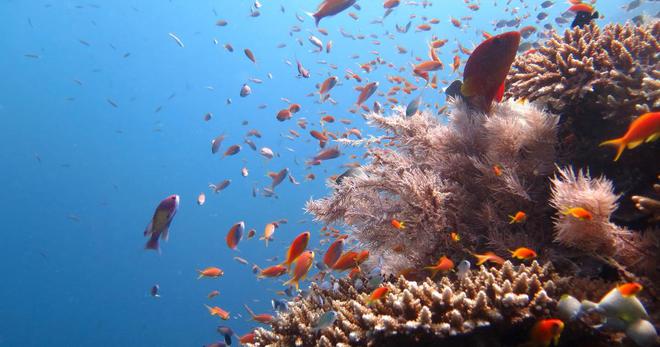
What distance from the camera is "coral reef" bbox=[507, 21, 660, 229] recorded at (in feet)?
9.98

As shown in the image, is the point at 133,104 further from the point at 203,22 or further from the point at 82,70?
the point at 203,22

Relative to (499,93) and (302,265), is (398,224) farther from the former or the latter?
(499,93)

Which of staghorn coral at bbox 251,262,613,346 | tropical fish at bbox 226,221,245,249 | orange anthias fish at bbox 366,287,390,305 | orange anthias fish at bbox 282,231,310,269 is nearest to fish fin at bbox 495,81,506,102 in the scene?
staghorn coral at bbox 251,262,613,346

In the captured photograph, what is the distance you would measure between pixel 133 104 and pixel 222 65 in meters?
20.7

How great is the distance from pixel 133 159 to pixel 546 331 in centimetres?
8094

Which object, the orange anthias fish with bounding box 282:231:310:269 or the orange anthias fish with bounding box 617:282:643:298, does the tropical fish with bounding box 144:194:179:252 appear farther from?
the orange anthias fish with bounding box 617:282:643:298

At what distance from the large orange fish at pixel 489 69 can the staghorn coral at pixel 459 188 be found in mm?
160

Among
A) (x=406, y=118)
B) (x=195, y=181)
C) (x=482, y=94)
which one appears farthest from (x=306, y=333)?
(x=195, y=181)

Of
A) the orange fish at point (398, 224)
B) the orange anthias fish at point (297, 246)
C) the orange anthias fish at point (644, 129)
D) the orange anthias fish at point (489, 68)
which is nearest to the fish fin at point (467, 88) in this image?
the orange anthias fish at point (489, 68)

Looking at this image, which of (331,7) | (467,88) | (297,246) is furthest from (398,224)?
(331,7)

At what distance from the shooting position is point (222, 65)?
78938 mm

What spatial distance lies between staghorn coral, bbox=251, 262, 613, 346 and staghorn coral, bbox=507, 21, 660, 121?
183cm

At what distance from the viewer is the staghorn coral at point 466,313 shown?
7.62ft

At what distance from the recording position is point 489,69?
3486 mm
